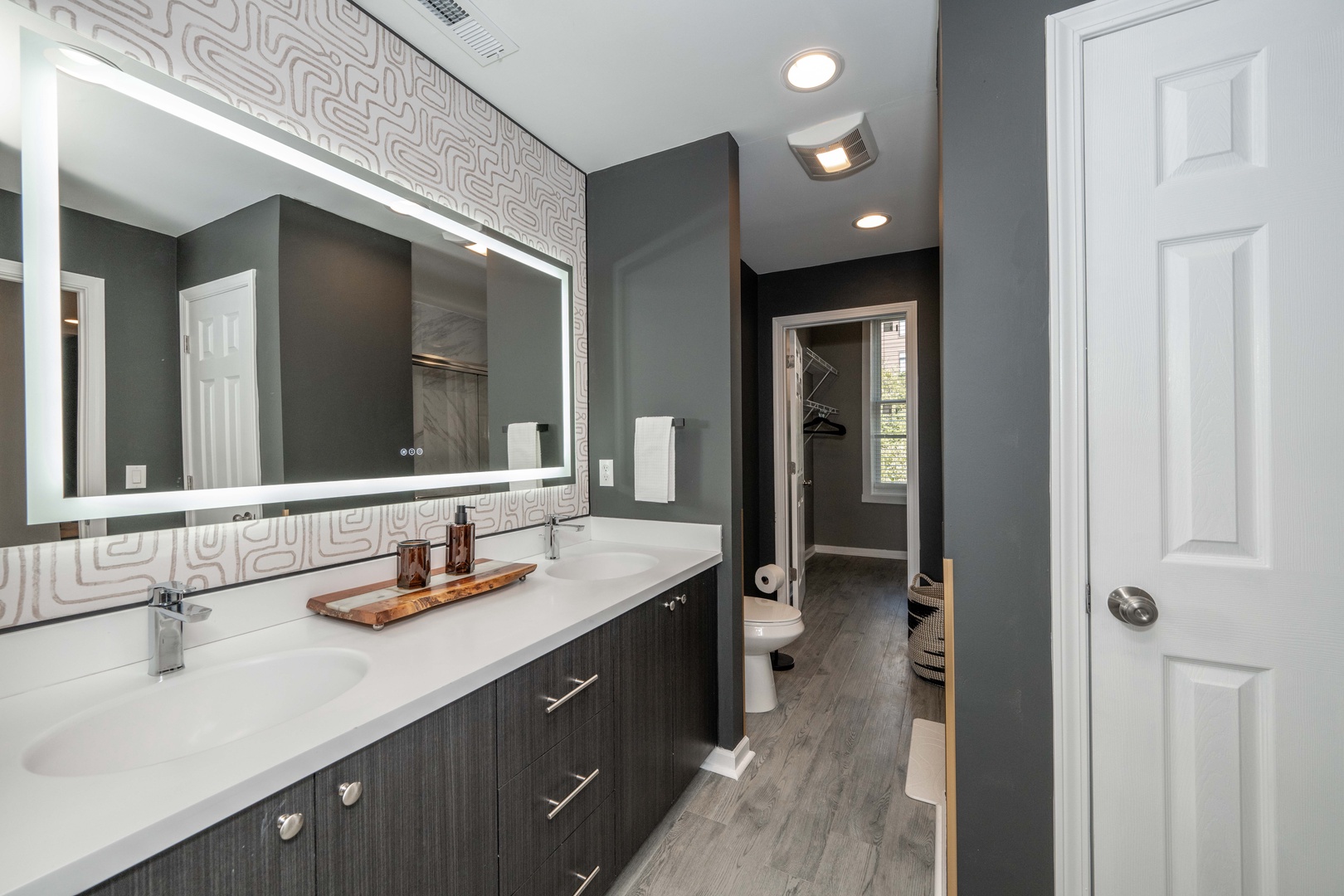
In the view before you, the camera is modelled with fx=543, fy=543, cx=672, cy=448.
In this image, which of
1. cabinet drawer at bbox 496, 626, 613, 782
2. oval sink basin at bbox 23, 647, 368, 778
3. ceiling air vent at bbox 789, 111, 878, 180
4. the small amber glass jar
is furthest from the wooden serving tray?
ceiling air vent at bbox 789, 111, 878, 180

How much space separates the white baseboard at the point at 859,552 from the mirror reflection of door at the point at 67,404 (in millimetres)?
5498

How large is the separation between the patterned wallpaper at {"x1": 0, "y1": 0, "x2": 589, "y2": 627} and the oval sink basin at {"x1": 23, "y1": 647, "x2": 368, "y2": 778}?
0.78 ft

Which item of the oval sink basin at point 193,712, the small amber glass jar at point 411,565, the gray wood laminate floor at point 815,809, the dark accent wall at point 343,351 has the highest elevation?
the dark accent wall at point 343,351

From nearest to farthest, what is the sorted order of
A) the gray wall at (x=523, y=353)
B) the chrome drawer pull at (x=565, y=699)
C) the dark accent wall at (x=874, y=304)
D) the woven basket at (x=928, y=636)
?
the chrome drawer pull at (x=565, y=699) < the gray wall at (x=523, y=353) < the woven basket at (x=928, y=636) < the dark accent wall at (x=874, y=304)

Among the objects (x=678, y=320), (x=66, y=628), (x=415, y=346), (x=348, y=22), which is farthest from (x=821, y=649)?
(x=348, y=22)

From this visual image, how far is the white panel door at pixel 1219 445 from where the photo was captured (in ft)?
3.27

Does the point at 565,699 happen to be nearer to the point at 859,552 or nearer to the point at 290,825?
the point at 290,825

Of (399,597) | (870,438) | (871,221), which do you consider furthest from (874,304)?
(399,597)

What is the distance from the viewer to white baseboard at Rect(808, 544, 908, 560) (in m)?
5.48

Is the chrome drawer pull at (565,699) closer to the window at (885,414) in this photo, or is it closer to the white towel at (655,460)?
the white towel at (655,460)

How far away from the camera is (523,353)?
2.04 m

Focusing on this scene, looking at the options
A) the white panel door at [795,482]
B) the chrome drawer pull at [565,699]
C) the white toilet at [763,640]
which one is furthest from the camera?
the white panel door at [795,482]

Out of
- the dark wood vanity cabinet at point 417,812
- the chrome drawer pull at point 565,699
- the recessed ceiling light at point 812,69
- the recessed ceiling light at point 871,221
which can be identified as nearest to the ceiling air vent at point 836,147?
the recessed ceiling light at point 812,69

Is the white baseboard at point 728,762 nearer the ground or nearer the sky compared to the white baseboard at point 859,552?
nearer the ground
